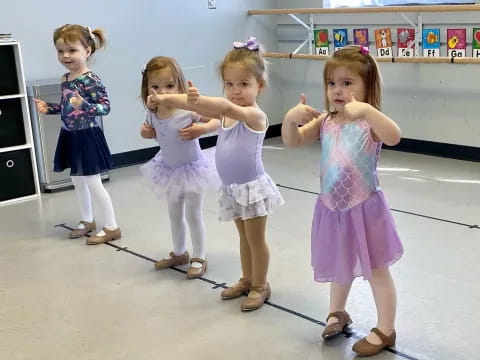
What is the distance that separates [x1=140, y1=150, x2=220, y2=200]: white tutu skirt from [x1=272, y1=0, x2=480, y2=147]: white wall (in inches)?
100.0

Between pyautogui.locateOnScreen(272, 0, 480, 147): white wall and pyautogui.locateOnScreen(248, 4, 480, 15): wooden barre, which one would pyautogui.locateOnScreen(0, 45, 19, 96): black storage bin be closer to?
pyautogui.locateOnScreen(248, 4, 480, 15): wooden barre

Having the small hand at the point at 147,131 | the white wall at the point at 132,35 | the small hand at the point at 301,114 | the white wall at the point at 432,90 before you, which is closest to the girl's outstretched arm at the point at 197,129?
the small hand at the point at 147,131

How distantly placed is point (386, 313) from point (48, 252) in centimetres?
174

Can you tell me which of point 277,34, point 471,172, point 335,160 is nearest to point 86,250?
point 335,160

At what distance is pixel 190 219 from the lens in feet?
8.84

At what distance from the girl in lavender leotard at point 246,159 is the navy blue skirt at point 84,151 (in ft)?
3.35

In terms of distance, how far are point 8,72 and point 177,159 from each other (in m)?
1.88

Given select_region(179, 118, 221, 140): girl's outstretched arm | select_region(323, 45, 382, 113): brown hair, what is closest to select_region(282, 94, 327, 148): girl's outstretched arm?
select_region(323, 45, 382, 113): brown hair

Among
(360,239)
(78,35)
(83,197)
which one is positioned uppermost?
(78,35)

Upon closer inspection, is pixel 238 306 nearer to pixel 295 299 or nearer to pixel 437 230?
pixel 295 299

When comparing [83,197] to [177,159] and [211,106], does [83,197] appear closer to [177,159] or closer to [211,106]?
[177,159]

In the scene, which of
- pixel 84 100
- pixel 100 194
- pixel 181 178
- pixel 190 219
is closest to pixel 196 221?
pixel 190 219

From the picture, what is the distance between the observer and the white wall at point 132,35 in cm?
433

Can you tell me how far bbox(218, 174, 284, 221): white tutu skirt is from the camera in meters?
2.31
